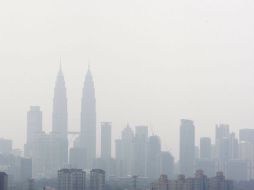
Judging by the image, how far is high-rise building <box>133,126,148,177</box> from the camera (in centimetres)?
5341

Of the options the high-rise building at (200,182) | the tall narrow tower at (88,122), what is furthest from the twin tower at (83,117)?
the high-rise building at (200,182)

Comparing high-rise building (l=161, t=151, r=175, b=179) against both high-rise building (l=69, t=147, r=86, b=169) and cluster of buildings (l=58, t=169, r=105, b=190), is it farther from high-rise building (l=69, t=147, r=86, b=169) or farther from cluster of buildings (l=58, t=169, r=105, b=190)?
cluster of buildings (l=58, t=169, r=105, b=190)

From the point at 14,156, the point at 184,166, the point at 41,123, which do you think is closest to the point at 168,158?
the point at 184,166

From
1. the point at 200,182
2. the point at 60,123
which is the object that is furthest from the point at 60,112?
the point at 200,182

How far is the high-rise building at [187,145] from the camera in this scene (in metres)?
53.9

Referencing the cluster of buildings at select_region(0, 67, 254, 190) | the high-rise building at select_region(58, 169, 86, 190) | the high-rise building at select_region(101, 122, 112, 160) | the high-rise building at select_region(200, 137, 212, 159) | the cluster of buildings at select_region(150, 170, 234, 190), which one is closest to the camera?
the high-rise building at select_region(58, 169, 86, 190)

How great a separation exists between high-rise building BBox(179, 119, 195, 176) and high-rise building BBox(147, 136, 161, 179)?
1464mm

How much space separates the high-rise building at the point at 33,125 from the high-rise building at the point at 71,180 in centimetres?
2516

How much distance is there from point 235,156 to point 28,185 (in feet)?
70.0

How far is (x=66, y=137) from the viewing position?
63.3 metres

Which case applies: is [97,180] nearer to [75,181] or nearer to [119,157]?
[75,181]

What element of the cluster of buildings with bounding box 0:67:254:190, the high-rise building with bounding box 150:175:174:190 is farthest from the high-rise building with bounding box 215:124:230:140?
the high-rise building with bounding box 150:175:174:190

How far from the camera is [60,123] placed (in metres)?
67.8

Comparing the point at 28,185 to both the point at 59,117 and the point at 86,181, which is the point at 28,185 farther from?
the point at 59,117
